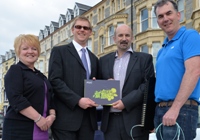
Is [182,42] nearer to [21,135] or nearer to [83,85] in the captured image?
[83,85]

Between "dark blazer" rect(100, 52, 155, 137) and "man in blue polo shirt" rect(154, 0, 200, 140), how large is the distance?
21.9 inches

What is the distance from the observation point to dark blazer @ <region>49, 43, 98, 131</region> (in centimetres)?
335

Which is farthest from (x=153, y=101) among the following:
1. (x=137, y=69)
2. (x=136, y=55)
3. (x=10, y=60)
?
(x=10, y=60)

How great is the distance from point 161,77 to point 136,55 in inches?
37.4

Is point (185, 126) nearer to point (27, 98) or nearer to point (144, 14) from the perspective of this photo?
point (27, 98)

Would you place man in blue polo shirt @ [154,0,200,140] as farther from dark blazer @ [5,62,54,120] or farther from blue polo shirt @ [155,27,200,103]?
dark blazer @ [5,62,54,120]

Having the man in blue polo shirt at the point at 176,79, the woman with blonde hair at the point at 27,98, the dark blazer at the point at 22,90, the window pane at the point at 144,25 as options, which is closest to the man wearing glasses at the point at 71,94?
the woman with blonde hair at the point at 27,98

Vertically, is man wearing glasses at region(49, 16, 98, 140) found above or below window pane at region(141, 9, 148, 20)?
below

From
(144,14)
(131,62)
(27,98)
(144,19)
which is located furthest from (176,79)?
(144,14)

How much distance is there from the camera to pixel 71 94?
10.9ft

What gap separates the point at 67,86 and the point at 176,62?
1.46 metres

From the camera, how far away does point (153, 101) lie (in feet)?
10.7

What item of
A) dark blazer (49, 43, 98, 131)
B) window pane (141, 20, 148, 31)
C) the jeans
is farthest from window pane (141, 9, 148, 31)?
the jeans

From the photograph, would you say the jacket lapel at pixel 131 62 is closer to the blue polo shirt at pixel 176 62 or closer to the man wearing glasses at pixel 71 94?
the man wearing glasses at pixel 71 94
